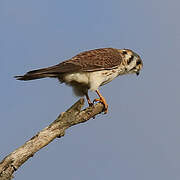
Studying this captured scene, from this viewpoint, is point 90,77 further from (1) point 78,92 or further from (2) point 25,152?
(2) point 25,152

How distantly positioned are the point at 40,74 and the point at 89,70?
1179mm

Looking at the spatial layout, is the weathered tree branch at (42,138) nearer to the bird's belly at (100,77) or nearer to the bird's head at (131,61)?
the bird's belly at (100,77)

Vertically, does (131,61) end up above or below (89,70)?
above

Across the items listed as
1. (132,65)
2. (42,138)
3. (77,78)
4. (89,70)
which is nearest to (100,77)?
(89,70)

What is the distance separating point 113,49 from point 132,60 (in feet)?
1.60

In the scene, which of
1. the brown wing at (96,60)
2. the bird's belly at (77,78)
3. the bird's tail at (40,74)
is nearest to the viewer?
the bird's tail at (40,74)

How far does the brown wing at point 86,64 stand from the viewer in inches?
254

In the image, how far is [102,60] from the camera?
7.70 m

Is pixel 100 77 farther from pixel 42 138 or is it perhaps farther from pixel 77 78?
pixel 42 138

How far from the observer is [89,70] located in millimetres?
7297

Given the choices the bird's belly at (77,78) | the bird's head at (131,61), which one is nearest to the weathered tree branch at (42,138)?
the bird's belly at (77,78)

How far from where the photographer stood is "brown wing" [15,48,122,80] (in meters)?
6.46

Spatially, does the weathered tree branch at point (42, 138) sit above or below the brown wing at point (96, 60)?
below

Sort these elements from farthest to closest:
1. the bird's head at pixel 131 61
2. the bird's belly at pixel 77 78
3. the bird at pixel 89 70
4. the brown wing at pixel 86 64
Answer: the bird's head at pixel 131 61 → the bird's belly at pixel 77 78 → the bird at pixel 89 70 → the brown wing at pixel 86 64
